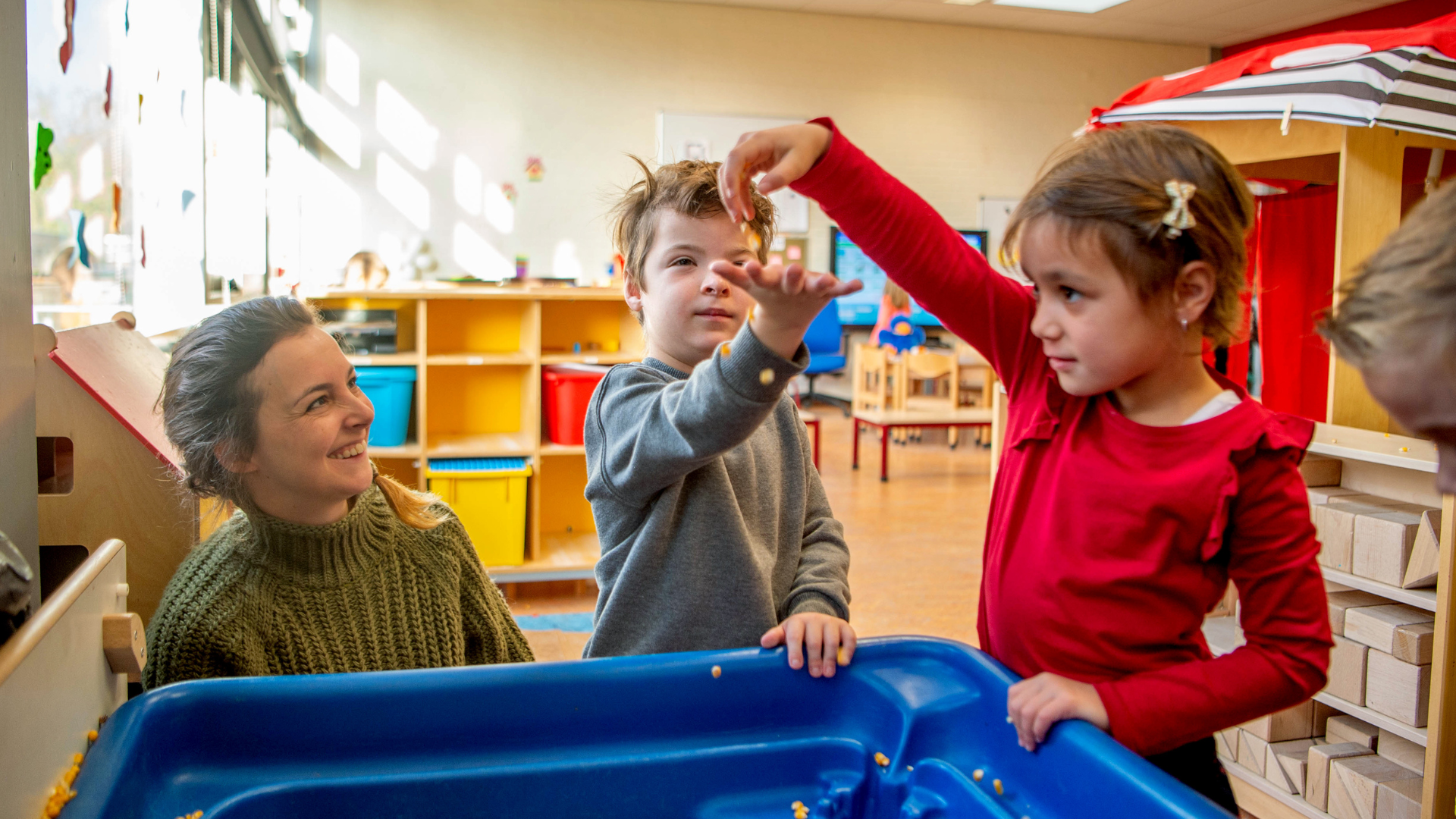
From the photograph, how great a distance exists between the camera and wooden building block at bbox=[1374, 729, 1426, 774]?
1.97 meters

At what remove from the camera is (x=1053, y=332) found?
895 mm

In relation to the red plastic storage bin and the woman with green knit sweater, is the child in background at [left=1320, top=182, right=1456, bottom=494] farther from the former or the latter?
the red plastic storage bin

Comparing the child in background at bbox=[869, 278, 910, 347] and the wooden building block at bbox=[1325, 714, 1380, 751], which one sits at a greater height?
the child in background at bbox=[869, 278, 910, 347]

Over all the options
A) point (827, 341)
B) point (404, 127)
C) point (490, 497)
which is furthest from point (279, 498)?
point (404, 127)

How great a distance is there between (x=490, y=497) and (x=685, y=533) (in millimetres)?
2608

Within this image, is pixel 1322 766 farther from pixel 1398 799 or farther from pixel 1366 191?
pixel 1366 191

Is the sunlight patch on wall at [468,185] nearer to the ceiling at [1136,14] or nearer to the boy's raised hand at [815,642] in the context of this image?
the ceiling at [1136,14]

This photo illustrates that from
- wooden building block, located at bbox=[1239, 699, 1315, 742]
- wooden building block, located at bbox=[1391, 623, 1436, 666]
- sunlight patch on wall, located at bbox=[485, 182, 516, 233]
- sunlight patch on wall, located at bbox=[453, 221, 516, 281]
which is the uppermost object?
sunlight patch on wall, located at bbox=[485, 182, 516, 233]

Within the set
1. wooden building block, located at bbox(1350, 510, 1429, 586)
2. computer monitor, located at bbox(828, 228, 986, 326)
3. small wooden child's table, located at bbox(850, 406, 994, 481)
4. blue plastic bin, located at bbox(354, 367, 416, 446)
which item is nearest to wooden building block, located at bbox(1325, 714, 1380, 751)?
wooden building block, located at bbox(1350, 510, 1429, 586)

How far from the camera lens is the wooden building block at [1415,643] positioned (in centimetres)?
190

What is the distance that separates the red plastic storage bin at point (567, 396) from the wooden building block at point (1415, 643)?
2.39m

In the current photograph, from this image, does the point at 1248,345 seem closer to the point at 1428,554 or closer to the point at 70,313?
the point at 1428,554

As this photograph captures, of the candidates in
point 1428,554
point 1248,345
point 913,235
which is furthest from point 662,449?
point 1248,345

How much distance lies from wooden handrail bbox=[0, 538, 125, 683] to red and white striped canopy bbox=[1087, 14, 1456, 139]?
220 cm
